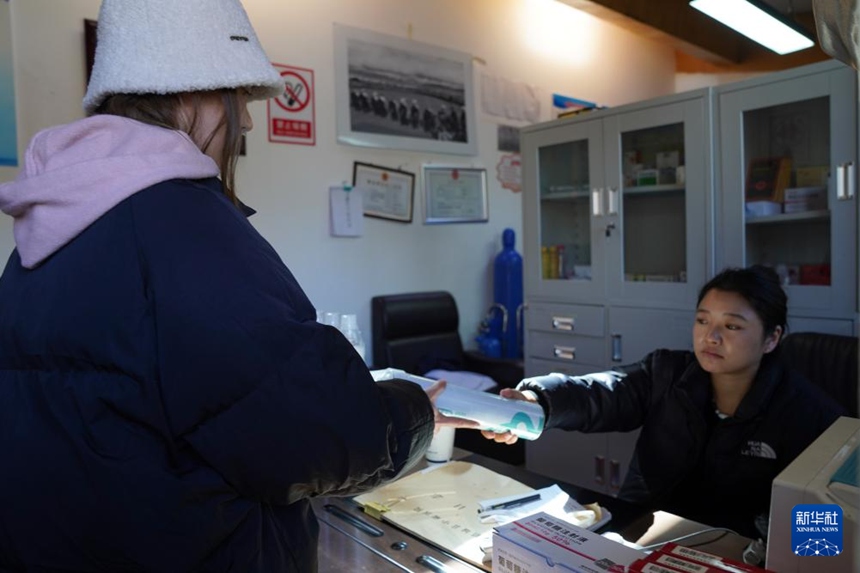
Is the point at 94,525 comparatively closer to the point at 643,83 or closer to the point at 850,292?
the point at 850,292

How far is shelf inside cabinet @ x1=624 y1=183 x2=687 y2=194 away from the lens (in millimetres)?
2669

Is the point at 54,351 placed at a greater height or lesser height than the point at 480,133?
lesser

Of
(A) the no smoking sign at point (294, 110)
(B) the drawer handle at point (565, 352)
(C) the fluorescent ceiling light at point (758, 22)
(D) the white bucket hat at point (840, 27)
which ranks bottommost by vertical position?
(B) the drawer handle at point (565, 352)

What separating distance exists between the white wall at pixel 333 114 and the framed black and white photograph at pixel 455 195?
0.06m

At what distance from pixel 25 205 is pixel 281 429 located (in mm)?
396

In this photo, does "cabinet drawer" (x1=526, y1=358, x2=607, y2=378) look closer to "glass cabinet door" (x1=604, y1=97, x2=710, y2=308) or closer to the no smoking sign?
"glass cabinet door" (x1=604, y1=97, x2=710, y2=308)

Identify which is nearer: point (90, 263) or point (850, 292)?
point (90, 263)

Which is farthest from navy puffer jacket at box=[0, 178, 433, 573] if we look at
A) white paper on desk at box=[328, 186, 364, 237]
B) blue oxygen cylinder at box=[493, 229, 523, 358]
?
blue oxygen cylinder at box=[493, 229, 523, 358]

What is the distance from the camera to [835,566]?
0.73 metres

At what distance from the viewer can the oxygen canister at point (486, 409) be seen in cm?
112

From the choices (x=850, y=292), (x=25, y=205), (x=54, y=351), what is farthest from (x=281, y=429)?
(x=850, y=292)

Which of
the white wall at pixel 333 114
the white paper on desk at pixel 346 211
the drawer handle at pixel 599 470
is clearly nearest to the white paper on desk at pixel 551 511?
the drawer handle at pixel 599 470

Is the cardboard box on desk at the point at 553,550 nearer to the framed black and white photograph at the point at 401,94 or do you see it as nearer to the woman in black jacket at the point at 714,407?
the woman in black jacket at the point at 714,407

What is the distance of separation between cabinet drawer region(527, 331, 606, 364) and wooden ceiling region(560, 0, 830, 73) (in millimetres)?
1784
